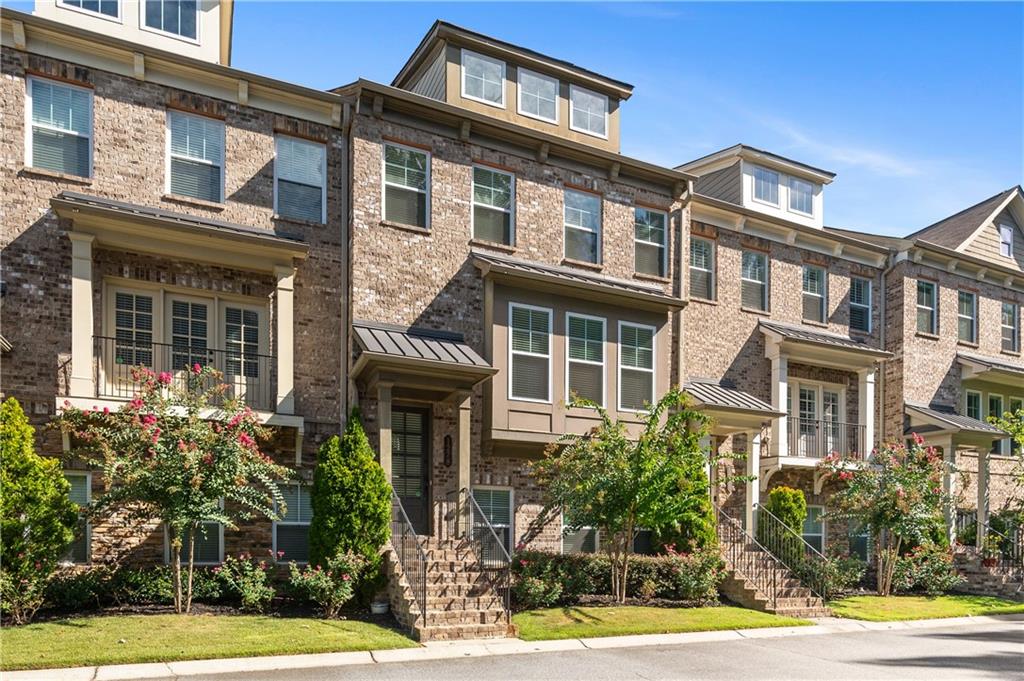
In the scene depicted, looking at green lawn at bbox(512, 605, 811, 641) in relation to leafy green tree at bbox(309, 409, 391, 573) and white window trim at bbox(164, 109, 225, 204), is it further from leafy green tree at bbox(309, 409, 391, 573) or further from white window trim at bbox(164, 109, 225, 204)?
white window trim at bbox(164, 109, 225, 204)

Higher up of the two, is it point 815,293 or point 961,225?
point 961,225

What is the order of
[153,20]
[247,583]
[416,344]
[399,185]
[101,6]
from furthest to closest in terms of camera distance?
[399,185], [153,20], [416,344], [101,6], [247,583]

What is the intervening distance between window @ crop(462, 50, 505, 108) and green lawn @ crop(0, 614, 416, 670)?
11.6 meters

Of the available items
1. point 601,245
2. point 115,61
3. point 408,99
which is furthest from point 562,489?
point 115,61

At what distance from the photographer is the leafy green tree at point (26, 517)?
1247 centimetres

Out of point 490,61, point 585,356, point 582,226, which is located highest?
point 490,61

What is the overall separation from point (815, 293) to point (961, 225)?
8415 millimetres

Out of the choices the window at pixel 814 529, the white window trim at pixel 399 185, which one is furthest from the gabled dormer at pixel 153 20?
the window at pixel 814 529

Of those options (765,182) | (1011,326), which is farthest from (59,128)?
(1011,326)

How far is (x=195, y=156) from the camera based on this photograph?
1619 centimetres

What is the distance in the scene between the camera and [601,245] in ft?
65.1

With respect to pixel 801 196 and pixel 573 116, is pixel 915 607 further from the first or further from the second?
pixel 573 116

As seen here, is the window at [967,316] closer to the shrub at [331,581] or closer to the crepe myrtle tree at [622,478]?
the crepe myrtle tree at [622,478]

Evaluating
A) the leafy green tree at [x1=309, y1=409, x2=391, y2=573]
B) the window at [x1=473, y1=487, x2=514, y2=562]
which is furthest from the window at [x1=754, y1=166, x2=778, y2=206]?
the leafy green tree at [x1=309, y1=409, x2=391, y2=573]
